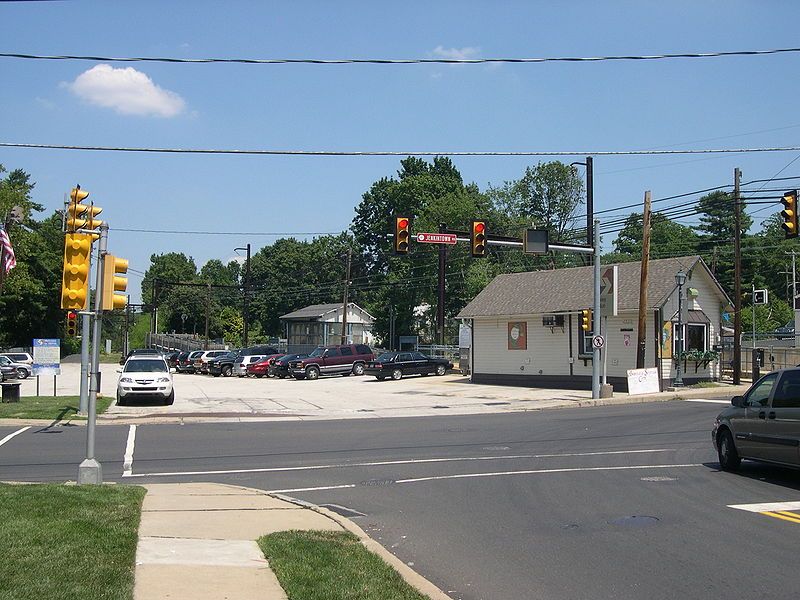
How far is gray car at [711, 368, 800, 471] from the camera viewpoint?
39.0 ft

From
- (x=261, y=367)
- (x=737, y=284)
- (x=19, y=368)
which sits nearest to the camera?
(x=737, y=284)

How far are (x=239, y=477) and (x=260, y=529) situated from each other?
500 cm

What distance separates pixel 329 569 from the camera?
23.7ft

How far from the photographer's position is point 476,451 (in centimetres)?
1711

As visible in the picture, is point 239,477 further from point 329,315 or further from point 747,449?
point 329,315

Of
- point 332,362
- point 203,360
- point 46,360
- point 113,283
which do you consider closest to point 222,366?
point 203,360

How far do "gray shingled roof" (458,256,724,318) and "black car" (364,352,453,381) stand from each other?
5.75m

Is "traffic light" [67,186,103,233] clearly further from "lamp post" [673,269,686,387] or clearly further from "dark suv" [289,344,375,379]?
"dark suv" [289,344,375,379]

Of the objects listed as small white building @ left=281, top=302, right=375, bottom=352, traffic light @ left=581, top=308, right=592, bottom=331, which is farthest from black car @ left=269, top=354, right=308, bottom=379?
small white building @ left=281, top=302, right=375, bottom=352

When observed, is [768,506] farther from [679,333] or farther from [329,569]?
[679,333]

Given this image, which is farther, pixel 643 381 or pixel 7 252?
pixel 643 381

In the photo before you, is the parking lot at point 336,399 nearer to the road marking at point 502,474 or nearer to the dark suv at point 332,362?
the dark suv at point 332,362

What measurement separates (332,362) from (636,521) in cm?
4256

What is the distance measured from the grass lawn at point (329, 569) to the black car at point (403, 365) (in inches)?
1524
